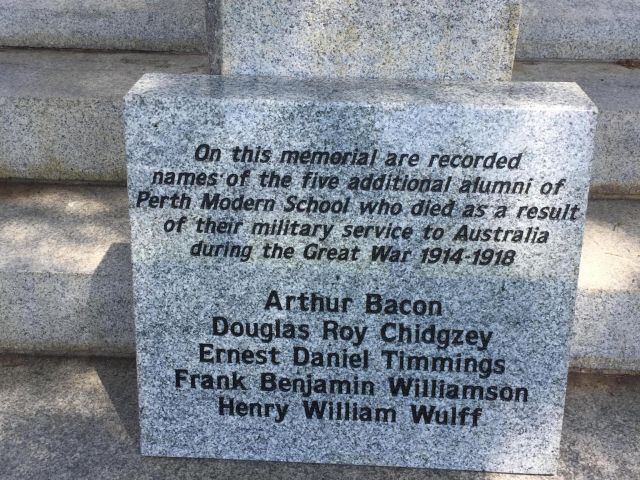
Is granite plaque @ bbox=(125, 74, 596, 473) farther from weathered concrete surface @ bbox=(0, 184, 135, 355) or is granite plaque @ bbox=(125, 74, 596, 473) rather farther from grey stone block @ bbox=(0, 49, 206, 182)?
grey stone block @ bbox=(0, 49, 206, 182)

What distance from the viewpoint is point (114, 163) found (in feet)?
13.8

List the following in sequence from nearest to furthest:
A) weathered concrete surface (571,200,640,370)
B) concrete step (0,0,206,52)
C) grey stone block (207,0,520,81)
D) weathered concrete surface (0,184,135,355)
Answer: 1. grey stone block (207,0,520,81)
2. weathered concrete surface (571,200,640,370)
3. weathered concrete surface (0,184,135,355)
4. concrete step (0,0,206,52)

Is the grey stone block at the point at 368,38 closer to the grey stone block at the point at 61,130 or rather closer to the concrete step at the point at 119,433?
the grey stone block at the point at 61,130

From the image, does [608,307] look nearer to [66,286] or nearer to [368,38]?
[368,38]

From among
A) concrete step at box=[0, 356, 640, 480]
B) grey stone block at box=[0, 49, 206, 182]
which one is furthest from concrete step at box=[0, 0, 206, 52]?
concrete step at box=[0, 356, 640, 480]

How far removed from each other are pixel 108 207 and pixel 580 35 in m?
3.05

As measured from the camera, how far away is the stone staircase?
3334 mm

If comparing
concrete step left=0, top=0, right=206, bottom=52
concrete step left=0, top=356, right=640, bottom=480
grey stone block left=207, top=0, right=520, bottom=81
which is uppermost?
grey stone block left=207, top=0, right=520, bottom=81

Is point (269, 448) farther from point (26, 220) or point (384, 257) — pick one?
point (26, 220)

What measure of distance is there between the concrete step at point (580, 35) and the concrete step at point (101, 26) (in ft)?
6.74

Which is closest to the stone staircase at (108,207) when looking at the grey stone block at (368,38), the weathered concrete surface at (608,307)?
the weathered concrete surface at (608,307)

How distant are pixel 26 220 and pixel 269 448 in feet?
5.54

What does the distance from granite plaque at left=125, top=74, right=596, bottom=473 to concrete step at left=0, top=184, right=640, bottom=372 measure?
496 mm

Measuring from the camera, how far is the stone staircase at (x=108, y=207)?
333cm
